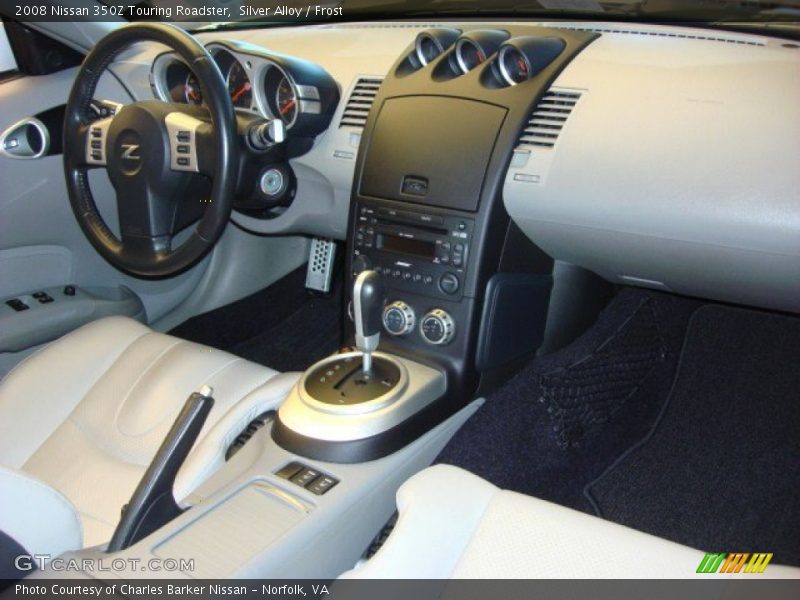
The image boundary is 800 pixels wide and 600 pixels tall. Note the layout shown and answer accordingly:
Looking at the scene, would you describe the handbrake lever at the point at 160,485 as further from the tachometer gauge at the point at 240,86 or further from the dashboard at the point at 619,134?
the tachometer gauge at the point at 240,86

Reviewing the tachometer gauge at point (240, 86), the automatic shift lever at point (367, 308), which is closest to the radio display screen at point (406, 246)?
the automatic shift lever at point (367, 308)

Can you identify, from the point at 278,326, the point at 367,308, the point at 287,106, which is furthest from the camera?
the point at 278,326

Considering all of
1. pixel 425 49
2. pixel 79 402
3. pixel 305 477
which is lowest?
pixel 79 402

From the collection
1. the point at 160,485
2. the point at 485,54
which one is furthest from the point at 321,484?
the point at 485,54

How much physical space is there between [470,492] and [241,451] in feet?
1.46

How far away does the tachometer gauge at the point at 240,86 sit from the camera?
5.94 ft

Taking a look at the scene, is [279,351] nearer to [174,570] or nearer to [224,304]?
[224,304]

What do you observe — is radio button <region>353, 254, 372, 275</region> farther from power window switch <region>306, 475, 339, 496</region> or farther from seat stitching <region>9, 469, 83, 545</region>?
seat stitching <region>9, 469, 83, 545</region>

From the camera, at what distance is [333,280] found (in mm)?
2658

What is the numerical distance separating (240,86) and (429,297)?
73cm

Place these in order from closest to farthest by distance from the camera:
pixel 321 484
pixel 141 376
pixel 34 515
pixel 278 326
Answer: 1. pixel 34 515
2. pixel 321 484
3. pixel 141 376
4. pixel 278 326

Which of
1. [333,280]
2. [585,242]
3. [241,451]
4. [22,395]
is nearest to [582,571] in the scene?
[241,451]

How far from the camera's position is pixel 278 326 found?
8.75 feet

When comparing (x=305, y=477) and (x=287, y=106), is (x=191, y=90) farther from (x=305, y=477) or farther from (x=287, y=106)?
(x=305, y=477)
